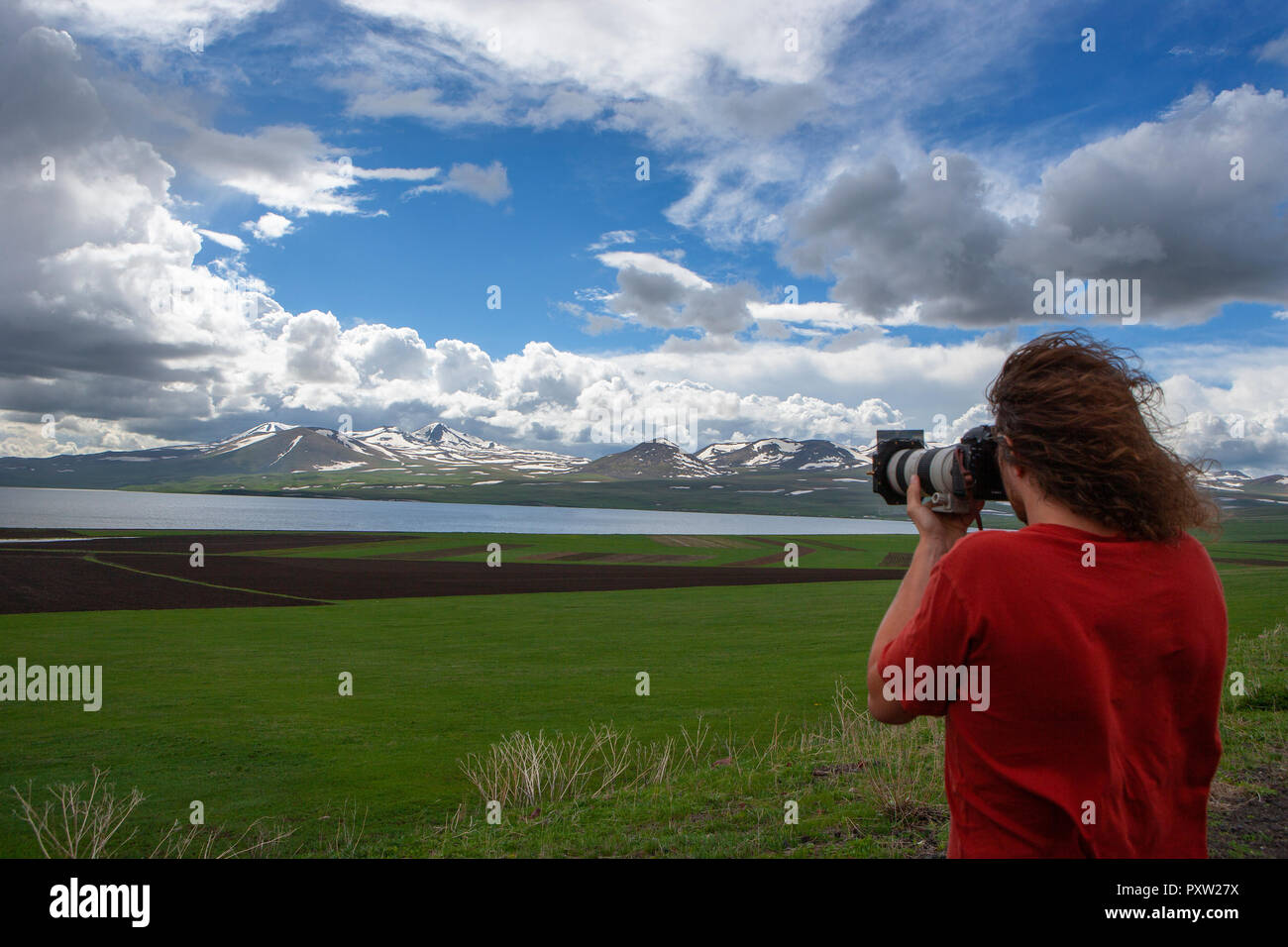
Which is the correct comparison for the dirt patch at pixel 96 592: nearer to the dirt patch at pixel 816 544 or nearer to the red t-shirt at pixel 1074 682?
the red t-shirt at pixel 1074 682

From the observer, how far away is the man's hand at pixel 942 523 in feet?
7.98

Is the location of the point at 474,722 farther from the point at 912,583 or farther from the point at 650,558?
the point at 650,558

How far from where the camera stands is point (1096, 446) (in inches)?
77.5

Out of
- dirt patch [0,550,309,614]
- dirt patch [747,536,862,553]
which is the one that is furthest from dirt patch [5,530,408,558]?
dirt patch [747,536,862,553]

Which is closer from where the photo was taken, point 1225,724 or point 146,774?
point 1225,724

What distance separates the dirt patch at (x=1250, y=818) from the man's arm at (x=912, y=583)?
15.3ft

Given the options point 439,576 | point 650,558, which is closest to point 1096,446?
point 439,576

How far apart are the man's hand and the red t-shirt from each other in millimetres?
489

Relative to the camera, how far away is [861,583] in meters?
44.4
